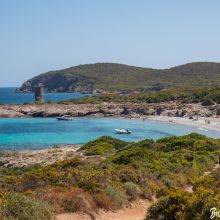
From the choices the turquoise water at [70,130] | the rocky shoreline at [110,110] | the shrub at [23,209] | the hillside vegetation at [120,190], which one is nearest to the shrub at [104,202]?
the hillside vegetation at [120,190]

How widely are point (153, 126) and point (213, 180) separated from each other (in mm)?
64564

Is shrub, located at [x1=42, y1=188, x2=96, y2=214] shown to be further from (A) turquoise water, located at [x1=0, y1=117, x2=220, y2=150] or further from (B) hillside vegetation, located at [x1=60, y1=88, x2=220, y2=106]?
(B) hillside vegetation, located at [x1=60, y1=88, x2=220, y2=106]

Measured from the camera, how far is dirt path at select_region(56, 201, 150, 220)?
12.9 metres

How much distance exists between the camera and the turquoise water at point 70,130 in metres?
64.7

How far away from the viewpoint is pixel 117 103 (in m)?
112

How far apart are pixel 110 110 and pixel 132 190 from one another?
8716cm

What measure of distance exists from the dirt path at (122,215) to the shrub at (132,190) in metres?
0.28

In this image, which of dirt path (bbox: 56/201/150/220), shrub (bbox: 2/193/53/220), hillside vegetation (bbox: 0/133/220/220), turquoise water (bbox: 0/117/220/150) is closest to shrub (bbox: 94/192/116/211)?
hillside vegetation (bbox: 0/133/220/220)

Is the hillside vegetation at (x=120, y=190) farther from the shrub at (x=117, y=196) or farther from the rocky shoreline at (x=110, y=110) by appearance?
the rocky shoreline at (x=110, y=110)

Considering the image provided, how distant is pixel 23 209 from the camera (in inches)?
439

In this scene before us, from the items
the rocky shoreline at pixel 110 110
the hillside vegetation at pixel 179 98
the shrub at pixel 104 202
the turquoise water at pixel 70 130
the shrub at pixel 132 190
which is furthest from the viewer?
the hillside vegetation at pixel 179 98

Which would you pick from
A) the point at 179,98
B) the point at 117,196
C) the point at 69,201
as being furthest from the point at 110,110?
the point at 69,201

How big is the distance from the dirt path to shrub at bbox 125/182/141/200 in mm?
284

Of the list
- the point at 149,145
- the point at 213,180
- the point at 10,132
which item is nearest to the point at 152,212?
the point at 213,180
